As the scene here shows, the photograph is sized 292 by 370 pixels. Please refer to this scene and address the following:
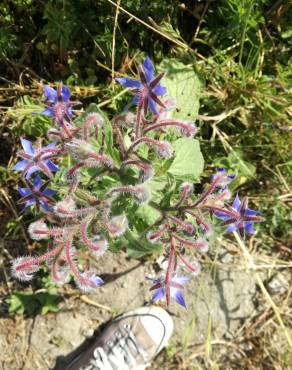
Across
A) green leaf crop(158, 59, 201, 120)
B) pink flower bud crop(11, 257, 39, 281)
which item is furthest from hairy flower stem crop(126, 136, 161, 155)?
green leaf crop(158, 59, 201, 120)

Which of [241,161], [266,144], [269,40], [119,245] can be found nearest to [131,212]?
[119,245]

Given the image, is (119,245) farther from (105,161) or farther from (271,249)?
(271,249)

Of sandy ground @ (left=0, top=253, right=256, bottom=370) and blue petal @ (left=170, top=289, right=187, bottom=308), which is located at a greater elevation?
blue petal @ (left=170, top=289, right=187, bottom=308)

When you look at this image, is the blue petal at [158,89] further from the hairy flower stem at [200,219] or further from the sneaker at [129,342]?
the sneaker at [129,342]

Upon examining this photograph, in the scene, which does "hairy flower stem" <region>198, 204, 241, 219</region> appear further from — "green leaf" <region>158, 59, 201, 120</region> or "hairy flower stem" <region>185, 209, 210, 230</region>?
"green leaf" <region>158, 59, 201, 120</region>

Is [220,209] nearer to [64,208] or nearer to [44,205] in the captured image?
[64,208]

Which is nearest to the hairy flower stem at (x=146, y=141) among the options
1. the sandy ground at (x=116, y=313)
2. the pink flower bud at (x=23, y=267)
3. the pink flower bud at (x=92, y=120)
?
the pink flower bud at (x=92, y=120)

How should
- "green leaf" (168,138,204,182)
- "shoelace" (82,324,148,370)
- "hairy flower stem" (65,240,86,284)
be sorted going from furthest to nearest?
"shoelace" (82,324,148,370) → "green leaf" (168,138,204,182) → "hairy flower stem" (65,240,86,284)
